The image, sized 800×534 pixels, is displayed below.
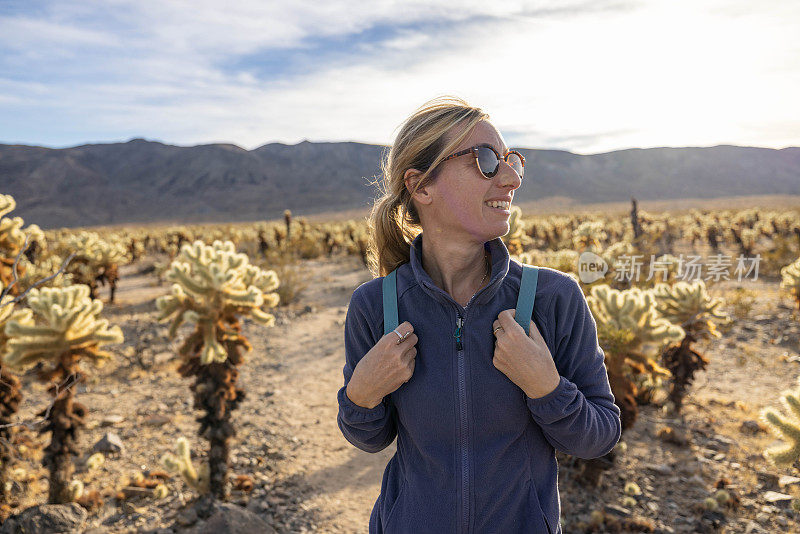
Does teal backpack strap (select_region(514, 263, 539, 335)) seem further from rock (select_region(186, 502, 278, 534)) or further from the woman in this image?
rock (select_region(186, 502, 278, 534))

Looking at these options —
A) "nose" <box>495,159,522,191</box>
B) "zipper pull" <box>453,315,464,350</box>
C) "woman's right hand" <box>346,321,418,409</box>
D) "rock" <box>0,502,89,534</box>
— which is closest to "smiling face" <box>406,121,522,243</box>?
Answer: "nose" <box>495,159,522,191</box>

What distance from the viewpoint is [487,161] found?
4.85 feet

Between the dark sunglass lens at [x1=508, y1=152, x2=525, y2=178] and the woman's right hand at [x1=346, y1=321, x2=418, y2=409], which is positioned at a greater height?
the dark sunglass lens at [x1=508, y1=152, x2=525, y2=178]

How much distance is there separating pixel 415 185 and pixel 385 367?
588 millimetres

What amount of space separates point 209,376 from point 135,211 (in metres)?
104

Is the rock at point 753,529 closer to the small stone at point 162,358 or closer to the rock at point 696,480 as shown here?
the rock at point 696,480

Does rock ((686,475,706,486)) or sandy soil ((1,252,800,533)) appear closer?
sandy soil ((1,252,800,533))

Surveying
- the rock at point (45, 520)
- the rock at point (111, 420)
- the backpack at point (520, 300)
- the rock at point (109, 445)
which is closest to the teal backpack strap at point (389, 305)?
the backpack at point (520, 300)

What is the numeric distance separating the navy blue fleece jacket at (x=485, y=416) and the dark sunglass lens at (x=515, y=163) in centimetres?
30

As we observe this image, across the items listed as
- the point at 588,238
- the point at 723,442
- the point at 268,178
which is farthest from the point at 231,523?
the point at 268,178

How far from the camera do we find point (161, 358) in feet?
29.7

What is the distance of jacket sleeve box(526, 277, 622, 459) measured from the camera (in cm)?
134

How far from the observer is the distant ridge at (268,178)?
→ 95.4 metres

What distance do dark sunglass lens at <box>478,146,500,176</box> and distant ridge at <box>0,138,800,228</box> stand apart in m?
86.9
